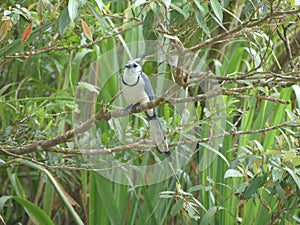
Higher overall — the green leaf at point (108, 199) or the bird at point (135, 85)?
the bird at point (135, 85)

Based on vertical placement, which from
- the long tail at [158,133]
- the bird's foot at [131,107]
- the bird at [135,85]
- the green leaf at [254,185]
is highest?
the bird at [135,85]

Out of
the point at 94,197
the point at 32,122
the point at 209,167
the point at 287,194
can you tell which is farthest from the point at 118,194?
the point at 287,194

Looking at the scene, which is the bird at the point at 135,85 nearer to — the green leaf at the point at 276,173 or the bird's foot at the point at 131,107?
the bird's foot at the point at 131,107

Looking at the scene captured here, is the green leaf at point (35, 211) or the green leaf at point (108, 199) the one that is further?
the green leaf at point (108, 199)

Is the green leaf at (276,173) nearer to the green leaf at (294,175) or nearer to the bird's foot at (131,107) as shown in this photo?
the green leaf at (294,175)

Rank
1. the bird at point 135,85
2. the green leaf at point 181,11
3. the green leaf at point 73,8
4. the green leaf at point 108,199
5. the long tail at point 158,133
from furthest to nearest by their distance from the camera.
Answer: the green leaf at point 108,199
the long tail at point 158,133
the bird at point 135,85
the green leaf at point 181,11
the green leaf at point 73,8

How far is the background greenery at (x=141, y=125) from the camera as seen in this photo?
1.20m

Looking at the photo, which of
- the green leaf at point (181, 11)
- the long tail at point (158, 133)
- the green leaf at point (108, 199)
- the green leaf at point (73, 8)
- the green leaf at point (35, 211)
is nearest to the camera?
the green leaf at point (73, 8)

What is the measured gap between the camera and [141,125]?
171 cm

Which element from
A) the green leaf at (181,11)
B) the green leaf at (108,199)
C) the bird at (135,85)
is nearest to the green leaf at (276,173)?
the bird at (135,85)

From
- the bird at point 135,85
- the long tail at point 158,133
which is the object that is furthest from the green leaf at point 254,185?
the bird at point 135,85

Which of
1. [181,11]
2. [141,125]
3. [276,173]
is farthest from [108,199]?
[181,11]

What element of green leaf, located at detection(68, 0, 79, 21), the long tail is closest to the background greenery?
green leaf, located at detection(68, 0, 79, 21)

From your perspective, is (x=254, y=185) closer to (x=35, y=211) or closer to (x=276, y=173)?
(x=276, y=173)
